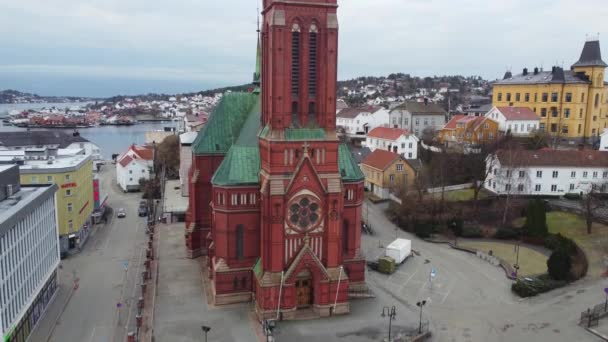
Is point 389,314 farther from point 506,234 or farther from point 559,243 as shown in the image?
point 506,234

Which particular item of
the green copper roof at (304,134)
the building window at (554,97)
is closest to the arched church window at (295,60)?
the green copper roof at (304,134)

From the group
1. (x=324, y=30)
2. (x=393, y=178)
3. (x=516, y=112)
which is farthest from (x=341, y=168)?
(x=516, y=112)

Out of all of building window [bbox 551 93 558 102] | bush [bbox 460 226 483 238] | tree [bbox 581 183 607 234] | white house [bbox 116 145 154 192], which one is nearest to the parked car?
white house [bbox 116 145 154 192]

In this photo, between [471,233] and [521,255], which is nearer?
[521,255]

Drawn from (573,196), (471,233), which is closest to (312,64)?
(471,233)

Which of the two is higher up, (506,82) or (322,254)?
(506,82)

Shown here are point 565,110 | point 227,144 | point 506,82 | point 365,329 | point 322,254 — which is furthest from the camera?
point 506,82

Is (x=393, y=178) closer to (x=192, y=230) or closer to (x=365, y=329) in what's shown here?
(x=192, y=230)

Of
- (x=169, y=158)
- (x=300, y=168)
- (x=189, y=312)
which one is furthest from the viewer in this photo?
(x=169, y=158)
